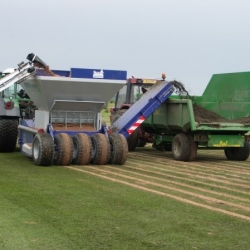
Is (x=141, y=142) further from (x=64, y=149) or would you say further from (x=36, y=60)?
(x=64, y=149)

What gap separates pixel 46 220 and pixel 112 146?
5579 mm

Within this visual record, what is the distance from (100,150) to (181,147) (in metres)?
2.47

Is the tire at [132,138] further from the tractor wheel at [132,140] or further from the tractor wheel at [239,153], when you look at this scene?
the tractor wheel at [239,153]

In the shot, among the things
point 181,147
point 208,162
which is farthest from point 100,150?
point 208,162

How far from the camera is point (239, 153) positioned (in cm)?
1347

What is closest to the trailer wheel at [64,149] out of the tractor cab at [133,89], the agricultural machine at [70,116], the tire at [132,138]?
the agricultural machine at [70,116]

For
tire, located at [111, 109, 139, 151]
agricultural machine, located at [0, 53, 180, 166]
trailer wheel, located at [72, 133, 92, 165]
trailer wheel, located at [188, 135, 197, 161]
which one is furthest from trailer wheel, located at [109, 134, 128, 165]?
tire, located at [111, 109, 139, 151]

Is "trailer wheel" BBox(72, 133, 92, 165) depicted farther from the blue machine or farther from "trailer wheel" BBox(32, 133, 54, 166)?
the blue machine

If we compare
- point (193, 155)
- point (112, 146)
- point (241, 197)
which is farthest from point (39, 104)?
point (241, 197)

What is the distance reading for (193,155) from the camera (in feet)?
42.1

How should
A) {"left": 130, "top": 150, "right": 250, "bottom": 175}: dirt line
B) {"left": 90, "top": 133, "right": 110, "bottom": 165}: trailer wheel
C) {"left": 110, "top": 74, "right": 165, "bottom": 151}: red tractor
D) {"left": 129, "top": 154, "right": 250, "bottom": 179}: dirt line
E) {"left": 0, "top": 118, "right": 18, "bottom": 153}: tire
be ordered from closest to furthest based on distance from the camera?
{"left": 129, "top": 154, "right": 250, "bottom": 179}: dirt line < {"left": 90, "top": 133, "right": 110, "bottom": 165}: trailer wheel < {"left": 130, "top": 150, "right": 250, "bottom": 175}: dirt line < {"left": 0, "top": 118, "right": 18, "bottom": 153}: tire < {"left": 110, "top": 74, "right": 165, "bottom": 151}: red tractor

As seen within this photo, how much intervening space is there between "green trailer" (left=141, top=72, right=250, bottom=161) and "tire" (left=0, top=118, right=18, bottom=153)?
362cm

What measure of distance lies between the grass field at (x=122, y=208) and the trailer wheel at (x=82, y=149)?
337mm

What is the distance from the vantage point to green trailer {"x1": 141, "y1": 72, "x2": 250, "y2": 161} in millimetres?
12609
